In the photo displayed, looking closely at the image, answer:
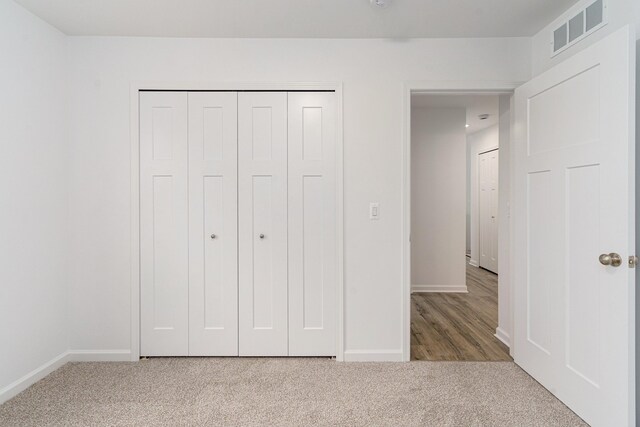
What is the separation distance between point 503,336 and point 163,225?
2.99 meters

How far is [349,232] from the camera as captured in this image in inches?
107

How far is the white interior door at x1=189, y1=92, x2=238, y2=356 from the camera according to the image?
271 cm

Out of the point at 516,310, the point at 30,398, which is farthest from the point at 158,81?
the point at 516,310

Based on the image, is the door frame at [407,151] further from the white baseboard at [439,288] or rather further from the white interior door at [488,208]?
the white interior door at [488,208]

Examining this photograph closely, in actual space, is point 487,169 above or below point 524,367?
above

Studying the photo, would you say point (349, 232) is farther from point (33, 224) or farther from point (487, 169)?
point (487, 169)

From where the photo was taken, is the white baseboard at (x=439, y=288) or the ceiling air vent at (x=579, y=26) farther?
the white baseboard at (x=439, y=288)

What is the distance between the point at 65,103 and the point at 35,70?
301mm

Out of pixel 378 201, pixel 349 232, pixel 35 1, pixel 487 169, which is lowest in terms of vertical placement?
pixel 349 232

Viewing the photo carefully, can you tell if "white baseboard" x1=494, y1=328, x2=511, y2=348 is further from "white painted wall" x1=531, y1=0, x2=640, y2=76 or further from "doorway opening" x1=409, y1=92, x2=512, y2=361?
"white painted wall" x1=531, y1=0, x2=640, y2=76

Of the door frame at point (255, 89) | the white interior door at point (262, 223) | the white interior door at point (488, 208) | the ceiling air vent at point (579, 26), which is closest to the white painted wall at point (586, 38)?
the ceiling air vent at point (579, 26)

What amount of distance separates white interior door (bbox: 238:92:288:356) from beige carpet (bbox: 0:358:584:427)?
239 mm

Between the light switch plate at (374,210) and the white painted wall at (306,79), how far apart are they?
0.03 m

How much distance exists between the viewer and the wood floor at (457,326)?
2.85 metres
